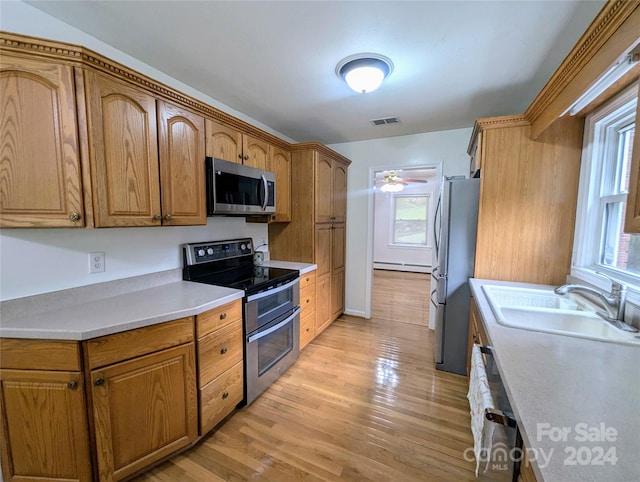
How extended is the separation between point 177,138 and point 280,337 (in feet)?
5.77

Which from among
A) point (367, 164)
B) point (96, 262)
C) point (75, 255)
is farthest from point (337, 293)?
point (75, 255)

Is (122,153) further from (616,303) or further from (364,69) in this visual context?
(616,303)

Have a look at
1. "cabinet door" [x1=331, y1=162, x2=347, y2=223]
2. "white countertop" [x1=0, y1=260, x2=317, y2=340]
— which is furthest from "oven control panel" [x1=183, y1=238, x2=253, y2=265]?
"cabinet door" [x1=331, y1=162, x2=347, y2=223]

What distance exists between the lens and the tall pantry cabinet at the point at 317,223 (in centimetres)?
294

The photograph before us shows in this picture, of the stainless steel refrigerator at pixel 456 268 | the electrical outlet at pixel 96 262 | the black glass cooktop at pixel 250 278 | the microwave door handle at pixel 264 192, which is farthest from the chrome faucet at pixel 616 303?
the electrical outlet at pixel 96 262

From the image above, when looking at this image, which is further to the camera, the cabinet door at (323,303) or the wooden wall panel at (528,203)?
the cabinet door at (323,303)

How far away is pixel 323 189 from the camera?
309 centimetres

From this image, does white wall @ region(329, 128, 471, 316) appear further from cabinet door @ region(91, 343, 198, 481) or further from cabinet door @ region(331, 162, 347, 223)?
cabinet door @ region(91, 343, 198, 481)

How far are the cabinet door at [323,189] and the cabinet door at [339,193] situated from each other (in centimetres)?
10

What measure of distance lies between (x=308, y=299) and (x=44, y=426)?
78.5 inches

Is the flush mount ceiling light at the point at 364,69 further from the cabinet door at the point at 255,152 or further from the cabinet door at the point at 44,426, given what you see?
the cabinet door at the point at 44,426

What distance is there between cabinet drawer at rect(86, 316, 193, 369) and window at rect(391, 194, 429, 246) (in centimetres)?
640

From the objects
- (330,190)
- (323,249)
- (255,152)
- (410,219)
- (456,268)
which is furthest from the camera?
(410,219)

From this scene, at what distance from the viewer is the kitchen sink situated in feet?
4.05
